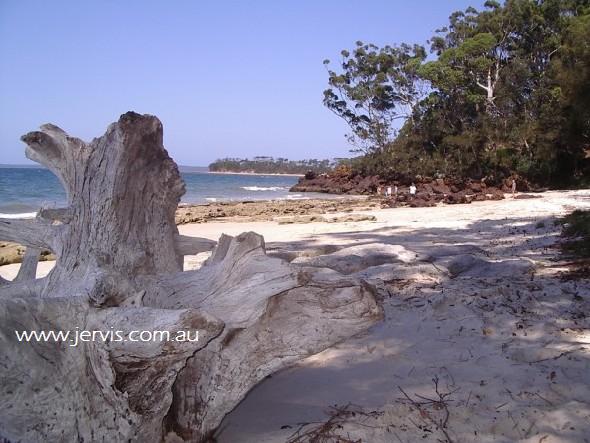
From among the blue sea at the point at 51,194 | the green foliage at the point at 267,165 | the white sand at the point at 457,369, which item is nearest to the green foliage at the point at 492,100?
the blue sea at the point at 51,194

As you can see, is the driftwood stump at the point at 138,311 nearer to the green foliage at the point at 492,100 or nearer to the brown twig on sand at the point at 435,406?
the brown twig on sand at the point at 435,406

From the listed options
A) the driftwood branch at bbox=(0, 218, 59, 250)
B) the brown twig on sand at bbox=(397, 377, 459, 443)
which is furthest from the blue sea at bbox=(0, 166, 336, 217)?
the brown twig on sand at bbox=(397, 377, 459, 443)

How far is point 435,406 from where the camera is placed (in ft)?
7.54

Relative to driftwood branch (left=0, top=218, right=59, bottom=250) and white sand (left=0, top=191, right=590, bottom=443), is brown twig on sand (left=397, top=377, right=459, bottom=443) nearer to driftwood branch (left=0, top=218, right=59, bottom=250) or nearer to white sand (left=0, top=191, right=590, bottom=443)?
white sand (left=0, top=191, right=590, bottom=443)

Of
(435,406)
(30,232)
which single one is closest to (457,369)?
(435,406)

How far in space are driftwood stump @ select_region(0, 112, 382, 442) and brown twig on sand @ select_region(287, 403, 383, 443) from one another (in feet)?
0.99

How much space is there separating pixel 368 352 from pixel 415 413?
0.81m

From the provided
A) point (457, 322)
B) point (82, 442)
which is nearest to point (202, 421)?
point (82, 442)

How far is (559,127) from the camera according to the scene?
21297 millimetres

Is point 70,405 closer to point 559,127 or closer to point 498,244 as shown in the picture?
point 498,244

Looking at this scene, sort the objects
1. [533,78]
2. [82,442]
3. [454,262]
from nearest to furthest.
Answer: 1. [82,442]
2. [454,262]
3. [533,78]

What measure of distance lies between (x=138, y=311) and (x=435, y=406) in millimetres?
1454

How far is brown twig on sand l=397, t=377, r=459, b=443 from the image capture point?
2.14 meters

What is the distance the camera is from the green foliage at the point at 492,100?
22.9 metres
